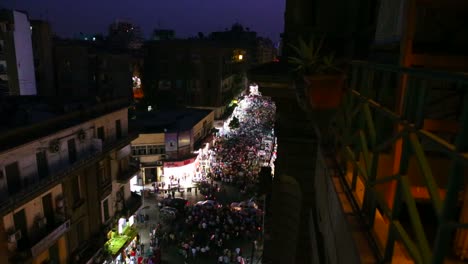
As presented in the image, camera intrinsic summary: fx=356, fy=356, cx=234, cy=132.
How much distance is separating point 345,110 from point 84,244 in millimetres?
18136

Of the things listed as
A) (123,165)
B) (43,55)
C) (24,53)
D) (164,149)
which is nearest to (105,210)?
(123,165)

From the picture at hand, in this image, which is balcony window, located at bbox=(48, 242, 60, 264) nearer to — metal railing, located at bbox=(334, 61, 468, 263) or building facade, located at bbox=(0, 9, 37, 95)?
metal railing, located at bbox=(334, 61, 468, 263)

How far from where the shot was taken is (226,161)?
119 feet

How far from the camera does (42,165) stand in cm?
1549

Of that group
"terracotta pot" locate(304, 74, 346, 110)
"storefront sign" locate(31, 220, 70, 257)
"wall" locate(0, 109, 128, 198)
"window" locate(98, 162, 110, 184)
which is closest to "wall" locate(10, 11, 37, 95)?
"wall" locate(0, 109, 128, 198)

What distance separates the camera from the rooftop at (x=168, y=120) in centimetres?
3341

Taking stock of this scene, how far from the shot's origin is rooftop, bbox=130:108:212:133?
33406mm

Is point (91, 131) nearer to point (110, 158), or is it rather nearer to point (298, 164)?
point (110, 158)

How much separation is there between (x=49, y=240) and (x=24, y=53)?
26662 millimetres

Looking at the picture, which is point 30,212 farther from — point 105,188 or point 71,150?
point 105,188

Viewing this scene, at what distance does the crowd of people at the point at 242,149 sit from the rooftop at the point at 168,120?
4.44 meters

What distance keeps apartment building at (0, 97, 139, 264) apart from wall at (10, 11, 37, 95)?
15861mm

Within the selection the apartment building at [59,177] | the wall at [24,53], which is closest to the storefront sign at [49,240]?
the apartment building at [59,177]

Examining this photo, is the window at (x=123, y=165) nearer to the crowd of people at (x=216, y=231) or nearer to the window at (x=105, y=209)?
the window at (x=105, y=209)
